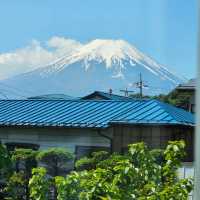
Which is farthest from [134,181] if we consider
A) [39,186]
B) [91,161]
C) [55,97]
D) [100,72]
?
[55,97]

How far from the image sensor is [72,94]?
4.46 meters

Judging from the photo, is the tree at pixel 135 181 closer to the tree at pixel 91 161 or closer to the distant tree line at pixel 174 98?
the tree at pixel 91 161

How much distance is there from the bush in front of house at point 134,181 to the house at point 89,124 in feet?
3.63

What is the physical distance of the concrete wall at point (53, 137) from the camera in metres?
4.44

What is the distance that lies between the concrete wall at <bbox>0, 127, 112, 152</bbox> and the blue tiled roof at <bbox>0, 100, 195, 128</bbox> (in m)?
0.06

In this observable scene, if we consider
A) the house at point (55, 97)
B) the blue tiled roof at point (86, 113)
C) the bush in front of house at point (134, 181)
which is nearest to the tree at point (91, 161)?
the blue tiled roof at point (86, 113)

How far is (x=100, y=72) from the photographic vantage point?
12.9 feet

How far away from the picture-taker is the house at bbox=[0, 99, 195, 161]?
428 cm

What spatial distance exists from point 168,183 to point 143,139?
138 cm

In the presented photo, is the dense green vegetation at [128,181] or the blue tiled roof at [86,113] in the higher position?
the blue tiled roof at [86,113]

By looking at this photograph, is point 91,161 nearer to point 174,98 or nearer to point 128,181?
point 128,181

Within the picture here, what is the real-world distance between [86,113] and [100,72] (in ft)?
2.83

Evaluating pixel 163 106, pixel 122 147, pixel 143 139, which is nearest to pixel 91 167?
pixel 122 147

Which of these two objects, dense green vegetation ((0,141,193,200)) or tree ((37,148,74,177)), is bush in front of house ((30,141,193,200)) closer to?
dense green vegetation ((0,141,193,200))
